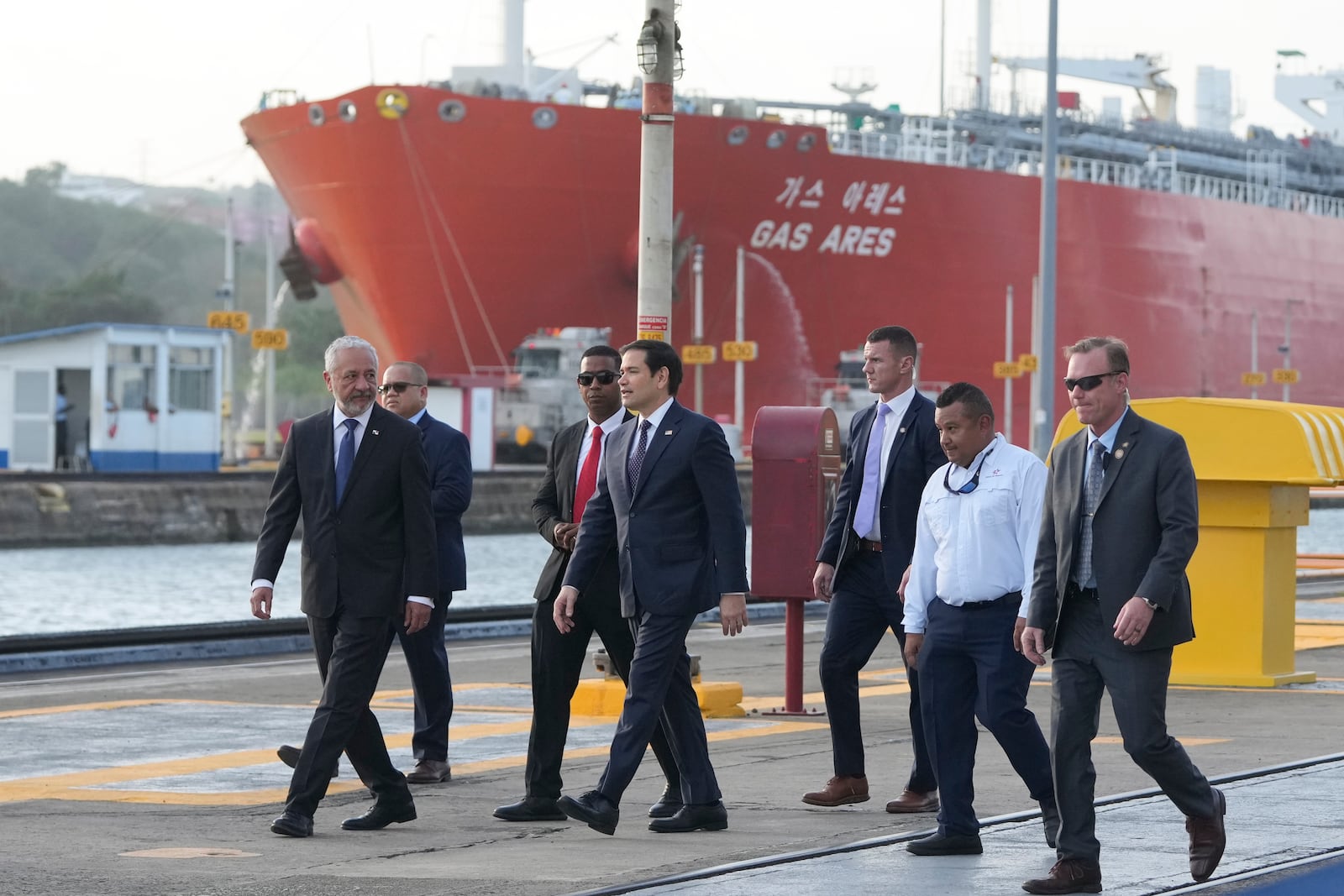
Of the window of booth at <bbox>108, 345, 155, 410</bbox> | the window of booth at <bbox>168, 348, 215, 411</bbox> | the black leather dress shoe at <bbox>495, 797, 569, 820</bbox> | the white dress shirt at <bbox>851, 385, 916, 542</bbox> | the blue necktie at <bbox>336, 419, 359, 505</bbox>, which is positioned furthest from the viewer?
the window of booth at <bbox>168, 348, 215, 411</bbox>

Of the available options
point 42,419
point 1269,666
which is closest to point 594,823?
point 1269,666

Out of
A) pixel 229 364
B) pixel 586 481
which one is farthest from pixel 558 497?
pixel 229 364

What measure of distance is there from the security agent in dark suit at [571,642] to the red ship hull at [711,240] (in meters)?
33.5

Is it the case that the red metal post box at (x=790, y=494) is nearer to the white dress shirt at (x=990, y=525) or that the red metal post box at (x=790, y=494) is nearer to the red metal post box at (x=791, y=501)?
the red metal post box at (x=791, y=501)

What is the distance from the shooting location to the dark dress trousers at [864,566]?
7.61 meters

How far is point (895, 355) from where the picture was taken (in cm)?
755

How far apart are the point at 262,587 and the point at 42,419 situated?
30.0 meters

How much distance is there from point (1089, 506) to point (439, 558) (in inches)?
149

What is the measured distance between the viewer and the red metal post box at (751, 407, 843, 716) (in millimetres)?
10359

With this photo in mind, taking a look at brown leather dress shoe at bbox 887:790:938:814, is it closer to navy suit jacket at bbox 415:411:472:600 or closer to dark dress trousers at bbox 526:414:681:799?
dark dress trousers at bbox 526:414:681:799

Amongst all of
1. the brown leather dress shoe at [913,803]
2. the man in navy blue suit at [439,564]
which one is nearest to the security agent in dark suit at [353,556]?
the man in navy blue suit at [439,564]

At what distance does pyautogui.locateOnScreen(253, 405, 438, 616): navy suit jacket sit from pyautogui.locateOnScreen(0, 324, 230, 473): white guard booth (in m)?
28.3

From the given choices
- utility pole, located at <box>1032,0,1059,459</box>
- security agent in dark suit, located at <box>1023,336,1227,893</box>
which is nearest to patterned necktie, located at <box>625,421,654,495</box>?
security agent in dark suit, located at <box>1023,336,1227,893</box>

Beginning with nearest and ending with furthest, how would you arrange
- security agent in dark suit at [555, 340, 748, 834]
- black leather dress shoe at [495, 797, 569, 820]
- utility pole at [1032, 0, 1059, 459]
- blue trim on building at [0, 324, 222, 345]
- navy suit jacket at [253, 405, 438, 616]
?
security agent in dark suit at [555, 340, 748, 834]
navy suit jacket at [253, 405, 438, 616]
black leather dress shoe at [495, 797, 569, 820]
utility pole at [1032, 0, 1059, 459]
blue trim on building at [0, 324, 222, 345]
